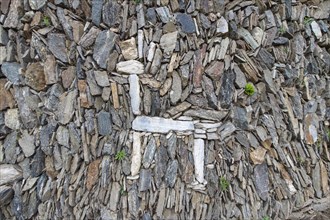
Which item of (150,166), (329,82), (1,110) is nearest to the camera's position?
(150,166)

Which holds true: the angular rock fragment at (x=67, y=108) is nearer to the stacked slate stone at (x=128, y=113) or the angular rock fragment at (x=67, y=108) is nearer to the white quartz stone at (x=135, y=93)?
the stacked slate stone at (x=128, y=113)

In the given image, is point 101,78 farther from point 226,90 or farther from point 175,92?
point 226,90

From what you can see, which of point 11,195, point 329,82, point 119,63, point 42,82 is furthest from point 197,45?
point 11,195

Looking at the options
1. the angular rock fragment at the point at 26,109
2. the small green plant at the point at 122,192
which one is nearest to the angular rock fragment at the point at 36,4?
the angular rock fragment at the point at 26,109

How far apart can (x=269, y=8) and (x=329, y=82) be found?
1.19 m

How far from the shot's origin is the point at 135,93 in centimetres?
291

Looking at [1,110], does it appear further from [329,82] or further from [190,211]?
[329,82]

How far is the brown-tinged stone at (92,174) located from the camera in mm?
2955

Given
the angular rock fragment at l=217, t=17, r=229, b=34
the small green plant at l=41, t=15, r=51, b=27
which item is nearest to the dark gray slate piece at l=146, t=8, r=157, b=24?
the angular rock fragment at l=217, t=17, r=229, b=34

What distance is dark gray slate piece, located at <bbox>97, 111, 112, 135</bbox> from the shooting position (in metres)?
2.95

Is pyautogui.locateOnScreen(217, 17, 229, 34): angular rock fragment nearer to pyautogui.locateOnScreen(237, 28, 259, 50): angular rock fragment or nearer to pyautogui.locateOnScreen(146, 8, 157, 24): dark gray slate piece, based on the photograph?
pyautogui.locateOnScreen(237, 28, 259, 50): angular rock fragment

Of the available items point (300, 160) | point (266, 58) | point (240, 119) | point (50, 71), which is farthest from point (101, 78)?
point (300, 160)

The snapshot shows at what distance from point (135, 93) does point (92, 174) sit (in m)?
0.83

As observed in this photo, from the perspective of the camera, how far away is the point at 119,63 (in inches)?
117
